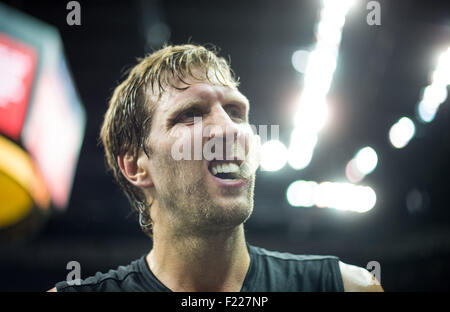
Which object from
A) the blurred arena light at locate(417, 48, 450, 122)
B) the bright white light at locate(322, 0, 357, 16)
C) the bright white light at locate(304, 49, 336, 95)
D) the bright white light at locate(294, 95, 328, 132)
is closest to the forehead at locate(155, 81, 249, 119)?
the bright white light at locate(322, 0, 357, 16)

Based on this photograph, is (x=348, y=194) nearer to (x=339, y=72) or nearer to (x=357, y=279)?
(x=339, y=72)

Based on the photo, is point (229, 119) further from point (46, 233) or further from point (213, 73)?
point (46, 233)

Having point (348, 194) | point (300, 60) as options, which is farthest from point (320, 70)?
point (348, 194)

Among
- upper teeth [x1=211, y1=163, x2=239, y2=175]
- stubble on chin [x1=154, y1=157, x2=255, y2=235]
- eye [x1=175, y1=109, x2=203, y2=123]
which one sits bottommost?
stubble on chin [x1=154, y1=157, x2=255, y2=235]

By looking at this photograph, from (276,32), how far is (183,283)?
2851 millimetres

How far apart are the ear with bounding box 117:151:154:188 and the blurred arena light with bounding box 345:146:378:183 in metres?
2.86

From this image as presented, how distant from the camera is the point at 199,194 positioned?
106 cm

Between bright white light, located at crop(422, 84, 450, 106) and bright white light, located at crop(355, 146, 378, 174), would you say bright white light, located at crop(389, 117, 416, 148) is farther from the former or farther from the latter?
bright white light, located at crop(422, 84, 450, 106)

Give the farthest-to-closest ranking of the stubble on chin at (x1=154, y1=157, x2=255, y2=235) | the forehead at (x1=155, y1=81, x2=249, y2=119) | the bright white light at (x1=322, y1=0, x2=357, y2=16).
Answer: the bright white light at (x1=322, y1=0, x2=357, y2=16)
the forehead at (x1=155, y1=81, x2=249, y2=119)
the stubble on chin at (x1=154, y1=157, x2=255, y2=235)

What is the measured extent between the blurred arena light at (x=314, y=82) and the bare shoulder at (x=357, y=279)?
1.66 meters

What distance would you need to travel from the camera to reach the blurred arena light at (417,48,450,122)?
8.93 feet

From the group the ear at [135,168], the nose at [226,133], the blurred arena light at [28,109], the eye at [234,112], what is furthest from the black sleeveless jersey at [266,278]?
the blurred arena light at [28,109]

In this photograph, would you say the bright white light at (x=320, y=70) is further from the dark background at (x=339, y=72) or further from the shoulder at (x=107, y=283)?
the shoulder at (x=107, y=283)
